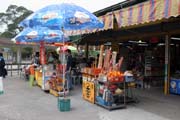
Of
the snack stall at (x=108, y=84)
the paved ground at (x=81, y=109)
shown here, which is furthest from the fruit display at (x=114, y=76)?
the paved ground at (x=81, y=109)

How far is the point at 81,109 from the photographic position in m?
7.45

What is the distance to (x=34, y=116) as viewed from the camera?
675 centimetres

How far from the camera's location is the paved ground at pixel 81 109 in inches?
262

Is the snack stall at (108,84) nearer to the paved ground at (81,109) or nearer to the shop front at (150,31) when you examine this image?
the paved ground at (81,109)

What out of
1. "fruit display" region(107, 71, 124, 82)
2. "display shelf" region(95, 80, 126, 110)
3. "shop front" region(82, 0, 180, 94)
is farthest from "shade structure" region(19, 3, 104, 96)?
"display shelf" region(95, 80, 126, 110)

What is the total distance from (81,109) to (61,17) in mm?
2529

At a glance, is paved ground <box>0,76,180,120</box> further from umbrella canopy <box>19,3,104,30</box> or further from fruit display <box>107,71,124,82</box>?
umbrella canopy <box>19,3,104,30</box>

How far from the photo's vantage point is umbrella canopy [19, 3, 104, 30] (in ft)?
22.6

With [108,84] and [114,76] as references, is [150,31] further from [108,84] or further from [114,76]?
[108,84]

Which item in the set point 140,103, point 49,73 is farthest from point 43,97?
point 140,103

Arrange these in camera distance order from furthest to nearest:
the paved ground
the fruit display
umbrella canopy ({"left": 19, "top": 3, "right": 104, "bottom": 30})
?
the fruit display < umbrella canopy ({"left": 19, "top": 3, "right": 104, "bottom": 30}) < the paved ground

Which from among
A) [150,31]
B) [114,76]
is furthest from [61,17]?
[150,31]

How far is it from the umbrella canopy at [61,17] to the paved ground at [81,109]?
2270 mm

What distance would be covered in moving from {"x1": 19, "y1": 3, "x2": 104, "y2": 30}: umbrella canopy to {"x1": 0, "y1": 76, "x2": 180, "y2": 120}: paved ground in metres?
2.27
